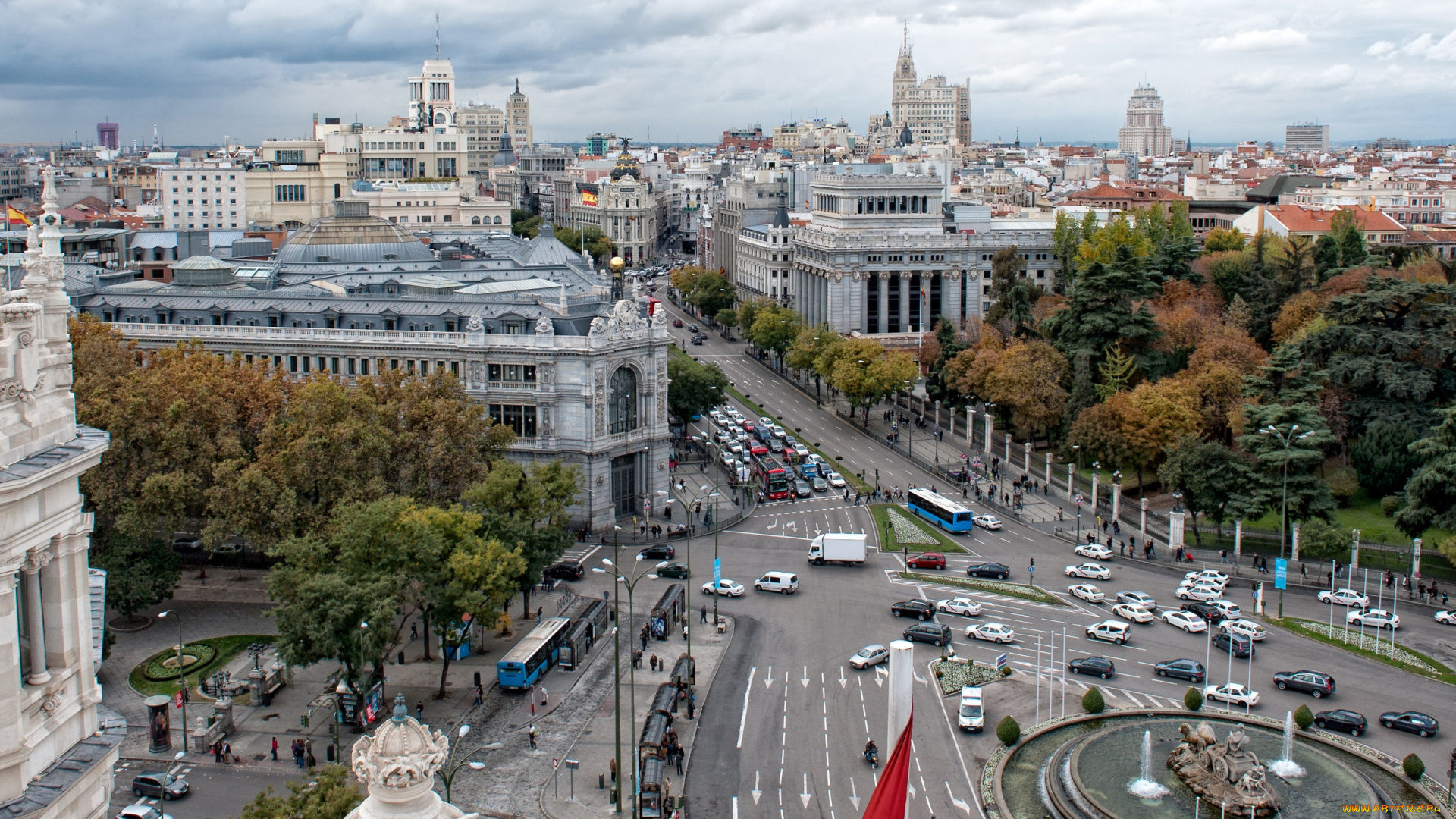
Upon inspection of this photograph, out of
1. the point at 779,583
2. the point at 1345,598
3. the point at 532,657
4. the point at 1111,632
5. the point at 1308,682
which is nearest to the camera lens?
the point at 1308,682

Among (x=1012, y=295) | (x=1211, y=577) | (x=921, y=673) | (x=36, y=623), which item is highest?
(x=36, y=623)

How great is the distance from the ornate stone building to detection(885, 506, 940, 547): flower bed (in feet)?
220

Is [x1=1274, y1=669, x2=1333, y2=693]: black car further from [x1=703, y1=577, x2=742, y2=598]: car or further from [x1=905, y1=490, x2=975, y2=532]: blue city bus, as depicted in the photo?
[x1=905, y1=490, x2=975, y2=532]: blue city bus

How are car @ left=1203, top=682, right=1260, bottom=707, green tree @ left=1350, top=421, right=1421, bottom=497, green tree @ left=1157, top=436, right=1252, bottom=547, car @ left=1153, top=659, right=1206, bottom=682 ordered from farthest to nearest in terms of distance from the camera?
green tree @ left=1350, top=421, right=1421, bottom=497 < green tree @ left=1157, top=436, right=1252, bottom=547 < car @ left=1153, top=659, right=1206, bottom=682 < car @ left=1203, top=682, right=1260, bottom=707

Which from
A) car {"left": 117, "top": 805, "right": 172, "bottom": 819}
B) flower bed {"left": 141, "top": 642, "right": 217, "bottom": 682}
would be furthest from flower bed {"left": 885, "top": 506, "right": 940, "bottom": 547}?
car {"left": 117, "top": 805, "right": 172, "bottom": 819}

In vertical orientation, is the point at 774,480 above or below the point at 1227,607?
above

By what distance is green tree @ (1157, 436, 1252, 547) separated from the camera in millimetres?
80688

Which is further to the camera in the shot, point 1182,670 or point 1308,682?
point 1182,670

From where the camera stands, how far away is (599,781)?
164 feet

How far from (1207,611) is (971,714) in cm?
1962

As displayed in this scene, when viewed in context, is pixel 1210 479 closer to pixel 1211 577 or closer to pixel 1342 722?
pixel 1211 577

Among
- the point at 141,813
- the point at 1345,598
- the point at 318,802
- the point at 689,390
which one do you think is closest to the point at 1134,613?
the point at 1345,598

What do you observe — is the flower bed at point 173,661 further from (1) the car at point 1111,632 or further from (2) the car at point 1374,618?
(2) the car at point 1374,618

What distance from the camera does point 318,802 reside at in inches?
1426
